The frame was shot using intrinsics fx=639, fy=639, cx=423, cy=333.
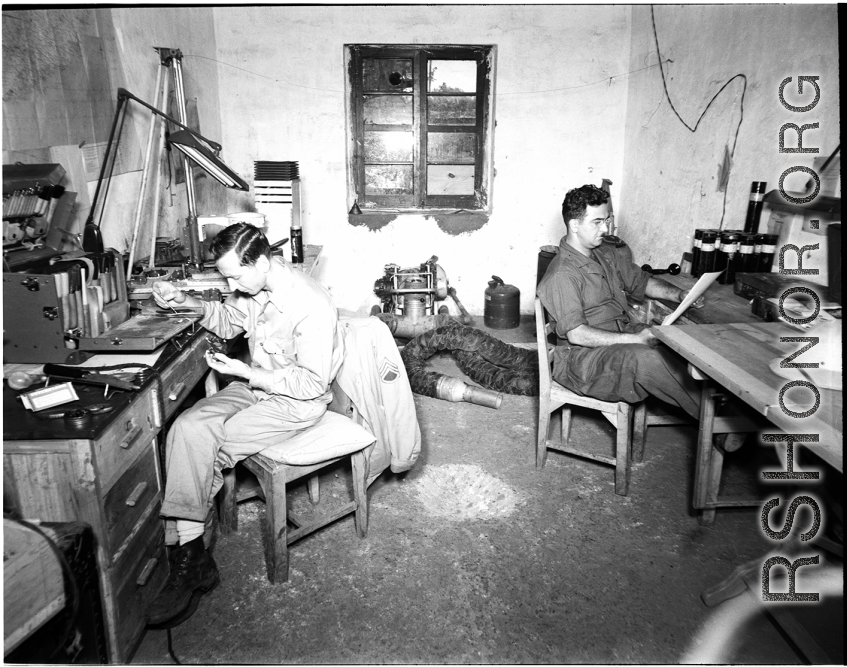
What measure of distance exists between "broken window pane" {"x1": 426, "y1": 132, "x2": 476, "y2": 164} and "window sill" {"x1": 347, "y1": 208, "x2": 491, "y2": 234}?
18.4 inches

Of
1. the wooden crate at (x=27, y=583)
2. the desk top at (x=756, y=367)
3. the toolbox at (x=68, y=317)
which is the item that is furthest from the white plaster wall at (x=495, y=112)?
the wooden crate at (x=27, y=583)

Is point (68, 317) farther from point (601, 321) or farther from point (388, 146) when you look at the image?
point (388, 146)

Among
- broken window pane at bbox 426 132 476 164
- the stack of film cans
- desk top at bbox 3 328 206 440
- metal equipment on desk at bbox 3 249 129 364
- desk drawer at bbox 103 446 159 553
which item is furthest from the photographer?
broken window pane at bbox 426 132 476 164

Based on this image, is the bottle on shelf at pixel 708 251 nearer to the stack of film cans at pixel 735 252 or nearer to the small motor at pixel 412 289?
the stack of film cans at pixel 735 252

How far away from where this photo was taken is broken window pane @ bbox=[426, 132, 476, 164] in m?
5.88

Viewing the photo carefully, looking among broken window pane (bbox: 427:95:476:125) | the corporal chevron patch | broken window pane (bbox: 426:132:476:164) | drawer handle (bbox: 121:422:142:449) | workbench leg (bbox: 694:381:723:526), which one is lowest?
workbench leg (bbox: 694:381:723:526)

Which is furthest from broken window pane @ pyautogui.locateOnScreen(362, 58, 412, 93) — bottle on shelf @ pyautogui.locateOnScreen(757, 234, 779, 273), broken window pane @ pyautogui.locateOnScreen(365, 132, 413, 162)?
bottle on shelf @ pyautogui.locateOnScreen(757, 234, 779, 273)

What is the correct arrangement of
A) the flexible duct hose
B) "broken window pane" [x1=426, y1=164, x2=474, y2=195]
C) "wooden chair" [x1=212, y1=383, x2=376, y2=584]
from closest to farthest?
"wooden chair" [x1=212, y1=383, x2=376, y2=584]
the flexible duct hose
"broken window pane" [x1=426, y1=164, x2=474, y2=195]

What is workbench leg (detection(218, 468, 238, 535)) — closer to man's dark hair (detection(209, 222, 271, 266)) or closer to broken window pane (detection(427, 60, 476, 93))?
man's dark hair (detection(209, 222, 271, 266))

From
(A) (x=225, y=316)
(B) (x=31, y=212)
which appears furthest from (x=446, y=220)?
(B) (x=31, y=212)

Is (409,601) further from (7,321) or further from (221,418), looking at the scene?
(7,321)

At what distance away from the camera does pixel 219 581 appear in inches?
102

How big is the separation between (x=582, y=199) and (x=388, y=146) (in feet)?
9.76

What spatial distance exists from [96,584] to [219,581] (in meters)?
0.81
